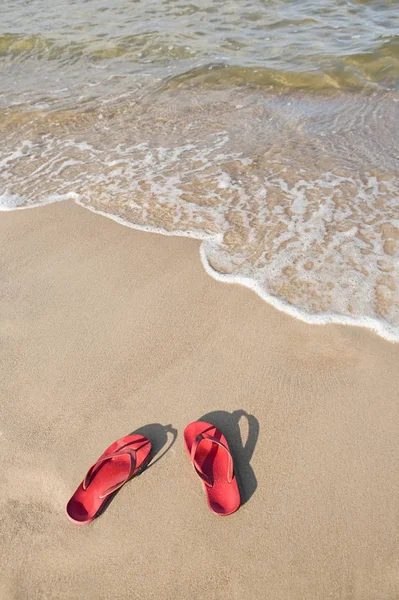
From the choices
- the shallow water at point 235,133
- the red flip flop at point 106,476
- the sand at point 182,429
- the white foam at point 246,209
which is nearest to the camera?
the sand at point 182,429

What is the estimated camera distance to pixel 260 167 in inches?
182

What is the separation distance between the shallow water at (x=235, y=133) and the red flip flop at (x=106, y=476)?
135cm

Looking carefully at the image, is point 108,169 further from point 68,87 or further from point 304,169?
point 68,87

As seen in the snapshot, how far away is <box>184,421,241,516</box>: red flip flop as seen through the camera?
214cm

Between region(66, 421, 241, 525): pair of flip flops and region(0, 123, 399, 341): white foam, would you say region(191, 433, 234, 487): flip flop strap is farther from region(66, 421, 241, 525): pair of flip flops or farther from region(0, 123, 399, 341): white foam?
region(0, 123, 399, 341): white foam

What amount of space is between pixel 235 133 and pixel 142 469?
13.7ft

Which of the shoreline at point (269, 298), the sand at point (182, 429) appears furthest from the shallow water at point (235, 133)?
the sand at point (182, 429)

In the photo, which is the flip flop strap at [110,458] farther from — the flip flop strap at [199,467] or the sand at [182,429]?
the flip flop strap at [199,467]

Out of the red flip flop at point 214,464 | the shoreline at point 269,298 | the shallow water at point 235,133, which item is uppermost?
Result: the shallow water at point 235,133

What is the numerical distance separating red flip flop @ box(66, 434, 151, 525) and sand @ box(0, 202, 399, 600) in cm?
6

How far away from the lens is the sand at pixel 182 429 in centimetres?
196

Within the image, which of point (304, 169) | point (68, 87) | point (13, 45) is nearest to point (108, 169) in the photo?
point (304, 169)

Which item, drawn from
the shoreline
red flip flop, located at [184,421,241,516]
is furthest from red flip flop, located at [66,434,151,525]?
the shoreline

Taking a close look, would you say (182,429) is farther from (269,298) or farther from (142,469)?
(269,298)
